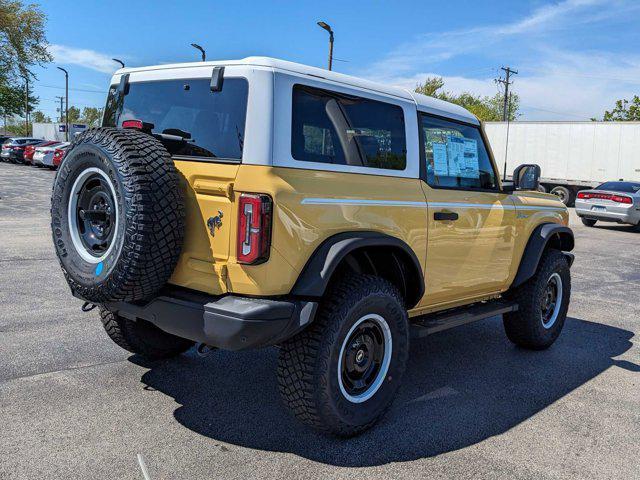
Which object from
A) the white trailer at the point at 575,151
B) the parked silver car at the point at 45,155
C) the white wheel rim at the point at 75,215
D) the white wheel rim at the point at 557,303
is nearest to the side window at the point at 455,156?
the white wheel rim at the point at 557,303

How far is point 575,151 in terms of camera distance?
23328 mm

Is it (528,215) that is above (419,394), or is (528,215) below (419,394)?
above

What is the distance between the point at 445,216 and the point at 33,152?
1293 inches

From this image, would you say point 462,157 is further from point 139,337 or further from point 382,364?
point 139,337

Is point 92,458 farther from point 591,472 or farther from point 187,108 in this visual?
point 591,472

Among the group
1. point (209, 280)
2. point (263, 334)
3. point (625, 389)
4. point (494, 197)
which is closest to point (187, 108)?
point (209, 280)

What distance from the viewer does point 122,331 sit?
13.8 feet

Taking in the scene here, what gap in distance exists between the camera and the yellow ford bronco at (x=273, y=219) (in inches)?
116

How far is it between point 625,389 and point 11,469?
13.6 feet

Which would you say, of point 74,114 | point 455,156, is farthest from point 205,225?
point 74,114

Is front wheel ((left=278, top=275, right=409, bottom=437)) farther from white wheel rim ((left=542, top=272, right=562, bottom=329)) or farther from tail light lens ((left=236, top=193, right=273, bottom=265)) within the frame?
white wheel rim ((left=542, top=272, right=562, bottom=329))

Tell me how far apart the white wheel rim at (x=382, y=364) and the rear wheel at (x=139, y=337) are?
161 cm


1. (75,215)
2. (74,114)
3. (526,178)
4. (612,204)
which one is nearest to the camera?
(75,215)

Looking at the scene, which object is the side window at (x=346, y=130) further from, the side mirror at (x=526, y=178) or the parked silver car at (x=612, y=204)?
the parked silver car at (x=612, y=204)
